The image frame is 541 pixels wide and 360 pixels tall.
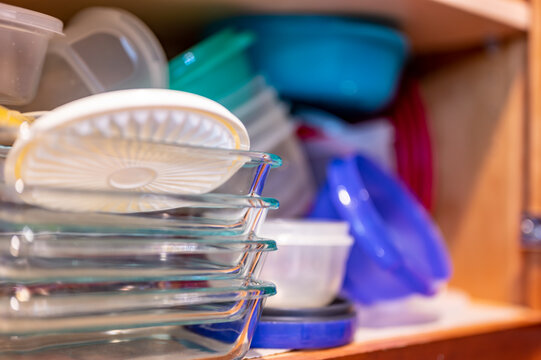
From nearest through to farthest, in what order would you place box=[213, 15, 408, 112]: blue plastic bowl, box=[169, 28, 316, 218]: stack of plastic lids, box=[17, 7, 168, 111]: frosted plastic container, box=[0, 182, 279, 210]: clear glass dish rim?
box=[0, 182, 279, 210]: clear glass dish rim
box=[17, 7, 168, 111]: frosted plastic container
box=[169, 28, 316, 218]: stack of plastic lids
box=[213, 15, 408, 112]: blue plastic bowl

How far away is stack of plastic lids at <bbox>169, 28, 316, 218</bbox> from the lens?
0.76 m

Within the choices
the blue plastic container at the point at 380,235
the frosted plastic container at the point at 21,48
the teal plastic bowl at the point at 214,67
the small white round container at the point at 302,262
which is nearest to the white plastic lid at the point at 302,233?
the small white round container at the point at 302,262

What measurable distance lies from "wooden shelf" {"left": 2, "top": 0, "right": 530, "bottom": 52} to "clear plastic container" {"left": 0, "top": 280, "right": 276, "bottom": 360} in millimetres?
439

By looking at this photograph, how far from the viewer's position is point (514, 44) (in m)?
1.06

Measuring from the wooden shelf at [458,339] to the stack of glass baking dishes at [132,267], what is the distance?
0.11 m

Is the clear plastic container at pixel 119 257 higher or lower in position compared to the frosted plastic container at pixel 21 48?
lower

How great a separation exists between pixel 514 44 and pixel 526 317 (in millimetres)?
505

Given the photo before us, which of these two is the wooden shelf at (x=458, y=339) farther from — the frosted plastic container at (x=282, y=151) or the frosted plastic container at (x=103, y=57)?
the frosted plastic container at (x=103, y=57)

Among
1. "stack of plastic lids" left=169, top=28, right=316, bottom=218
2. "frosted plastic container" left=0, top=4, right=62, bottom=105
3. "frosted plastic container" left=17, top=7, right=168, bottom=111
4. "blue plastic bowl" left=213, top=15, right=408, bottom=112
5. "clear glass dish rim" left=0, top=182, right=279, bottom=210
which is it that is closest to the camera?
"clear glass dish rim" left=0, top=182, right=279, bottom=210

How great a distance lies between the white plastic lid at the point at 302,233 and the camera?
696 mm

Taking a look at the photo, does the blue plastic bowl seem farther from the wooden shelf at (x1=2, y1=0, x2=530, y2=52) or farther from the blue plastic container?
the blue plastic container

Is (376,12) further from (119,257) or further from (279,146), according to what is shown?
(119,257)

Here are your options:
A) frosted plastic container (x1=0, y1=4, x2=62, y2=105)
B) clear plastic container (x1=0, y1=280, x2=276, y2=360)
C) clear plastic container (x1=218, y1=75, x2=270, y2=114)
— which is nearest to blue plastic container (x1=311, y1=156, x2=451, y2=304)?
clear plastic container (x1=218, y1=75, x2=270, y2=114)

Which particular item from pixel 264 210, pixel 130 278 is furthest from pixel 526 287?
pixel 130 278
